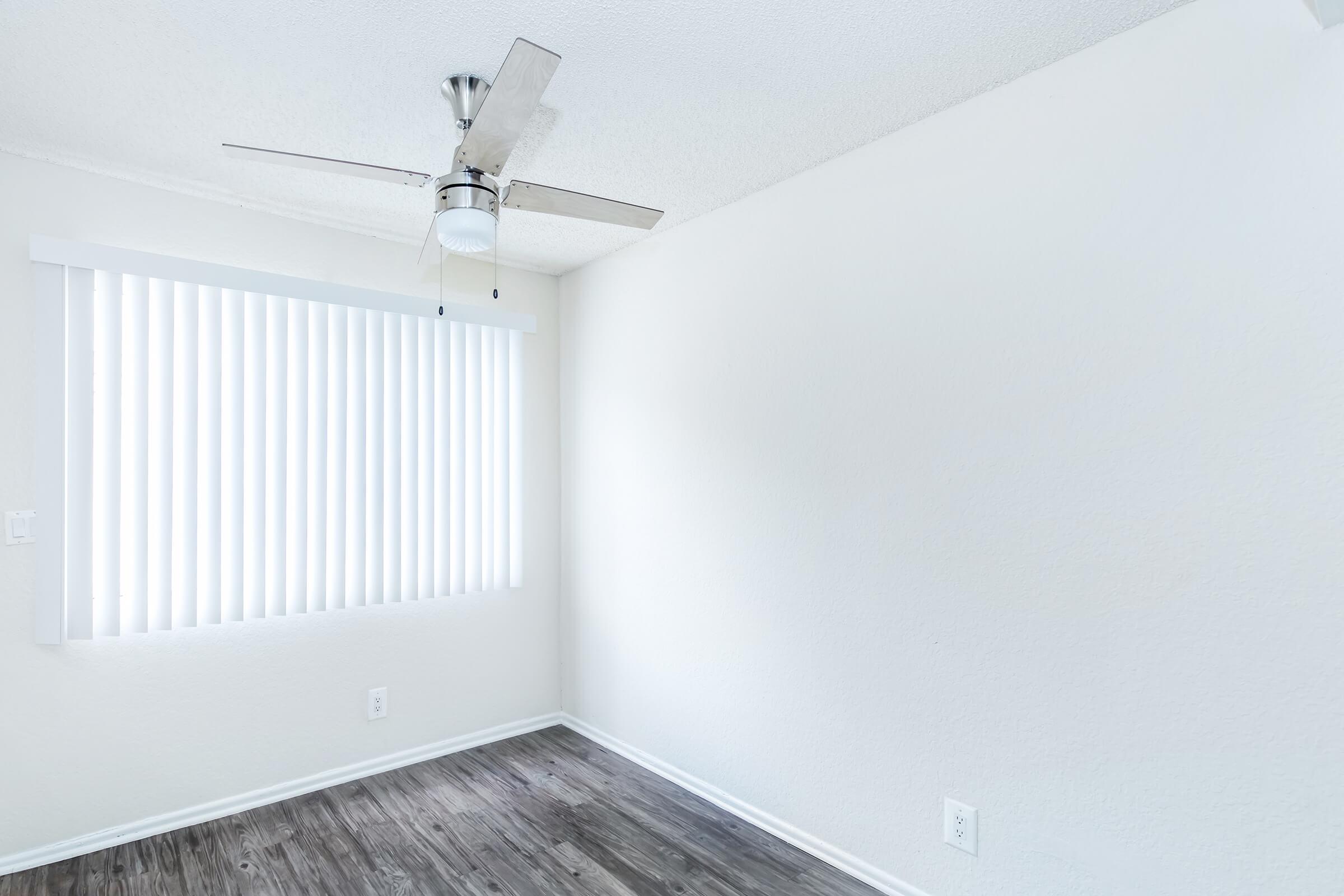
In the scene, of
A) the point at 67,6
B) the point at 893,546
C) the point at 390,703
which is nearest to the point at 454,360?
the point at 390,703

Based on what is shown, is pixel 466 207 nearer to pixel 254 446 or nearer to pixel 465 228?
pixel 465 228

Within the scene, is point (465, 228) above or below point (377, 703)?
above

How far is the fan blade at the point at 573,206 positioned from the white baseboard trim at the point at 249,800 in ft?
8.53

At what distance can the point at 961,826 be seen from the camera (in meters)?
2.13

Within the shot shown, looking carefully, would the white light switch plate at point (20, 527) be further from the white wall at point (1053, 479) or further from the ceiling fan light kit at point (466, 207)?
the white wall at point (1053, 479)

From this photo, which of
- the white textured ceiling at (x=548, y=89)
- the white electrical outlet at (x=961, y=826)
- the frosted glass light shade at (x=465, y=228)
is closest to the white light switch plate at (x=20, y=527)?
the white textured ceiling at (x=548, y=89)

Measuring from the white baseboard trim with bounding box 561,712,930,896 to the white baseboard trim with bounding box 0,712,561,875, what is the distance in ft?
1.47

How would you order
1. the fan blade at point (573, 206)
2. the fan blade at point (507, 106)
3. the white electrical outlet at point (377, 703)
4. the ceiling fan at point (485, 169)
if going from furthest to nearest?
1. the white electrical outlet at point (377, 703)
2. the fan blade at point (573, 206)
3. the ceiling fan at point (485, 169)
4. the fan blade at point (507, 106)

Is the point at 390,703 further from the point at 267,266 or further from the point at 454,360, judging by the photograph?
the point at 267,266

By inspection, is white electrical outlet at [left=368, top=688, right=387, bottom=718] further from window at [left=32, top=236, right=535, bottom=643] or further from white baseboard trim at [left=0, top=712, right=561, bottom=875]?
window at [left=32, top=236, right=535, bottom=643]

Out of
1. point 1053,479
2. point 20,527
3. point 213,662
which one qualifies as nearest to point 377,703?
point 213,662

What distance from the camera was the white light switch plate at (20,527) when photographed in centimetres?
246

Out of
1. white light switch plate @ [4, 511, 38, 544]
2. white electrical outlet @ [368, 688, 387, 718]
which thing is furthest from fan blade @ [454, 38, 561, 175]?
white electrical outlet @ [368, 688, 387, 718]

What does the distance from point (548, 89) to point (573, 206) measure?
0.34m
